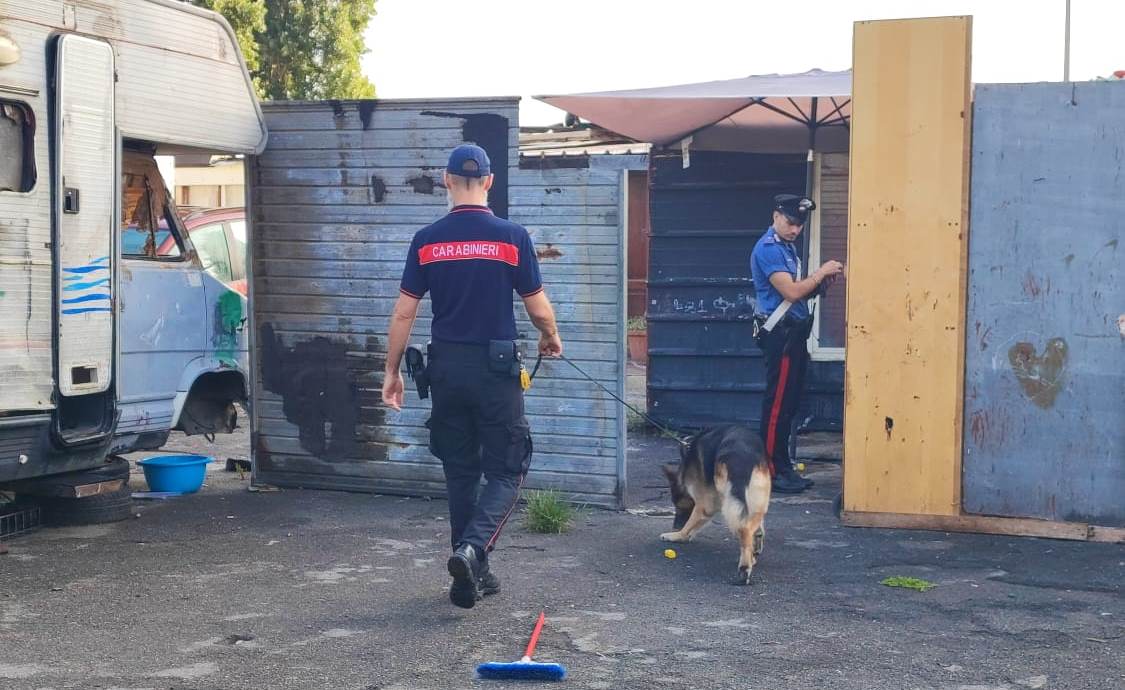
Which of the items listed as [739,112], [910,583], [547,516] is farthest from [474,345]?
[739,112]

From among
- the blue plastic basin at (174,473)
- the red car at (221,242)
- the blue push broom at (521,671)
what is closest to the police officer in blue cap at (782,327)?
the blue plastic basin at (174,473)

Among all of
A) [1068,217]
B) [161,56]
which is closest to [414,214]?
[161,56]

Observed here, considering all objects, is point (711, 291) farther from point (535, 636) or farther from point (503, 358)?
point (535, 636)

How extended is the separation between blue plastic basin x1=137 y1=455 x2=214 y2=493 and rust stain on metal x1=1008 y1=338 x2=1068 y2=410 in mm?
5029

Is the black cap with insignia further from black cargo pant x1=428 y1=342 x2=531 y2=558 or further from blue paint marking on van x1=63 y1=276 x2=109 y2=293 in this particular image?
blue paint marking on van x1=63 y1=276 x2=109 y2=293

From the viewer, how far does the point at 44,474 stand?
22.1 feet

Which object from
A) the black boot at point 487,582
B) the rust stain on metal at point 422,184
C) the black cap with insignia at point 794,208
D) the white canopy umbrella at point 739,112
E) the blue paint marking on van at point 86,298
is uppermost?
the white canopy umbrella at point 739,112

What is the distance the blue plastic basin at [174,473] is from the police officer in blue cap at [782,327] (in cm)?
371

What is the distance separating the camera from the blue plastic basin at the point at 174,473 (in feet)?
26.7

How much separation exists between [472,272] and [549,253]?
2.23 m

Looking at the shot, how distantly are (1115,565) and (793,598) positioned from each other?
5.85 ft

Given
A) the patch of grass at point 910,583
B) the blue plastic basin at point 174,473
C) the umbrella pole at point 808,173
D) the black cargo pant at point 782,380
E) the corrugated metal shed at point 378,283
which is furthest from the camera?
the umbrella pole at point 808,173

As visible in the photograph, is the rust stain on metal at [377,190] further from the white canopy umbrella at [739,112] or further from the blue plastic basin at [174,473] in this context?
the blue plastic basin at [174,473]

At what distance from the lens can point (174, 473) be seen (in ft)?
26.8
